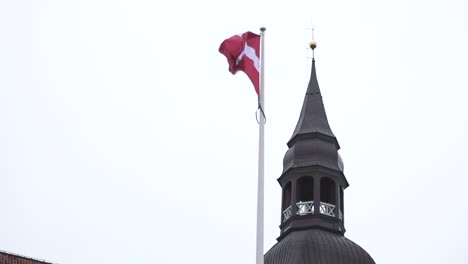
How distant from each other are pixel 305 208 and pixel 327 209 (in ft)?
4.47

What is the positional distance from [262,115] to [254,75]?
4.80ft

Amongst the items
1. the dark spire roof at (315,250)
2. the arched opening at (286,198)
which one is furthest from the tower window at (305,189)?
the dark spire roof at (315,250)

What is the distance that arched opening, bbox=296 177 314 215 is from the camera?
69062 millimetres

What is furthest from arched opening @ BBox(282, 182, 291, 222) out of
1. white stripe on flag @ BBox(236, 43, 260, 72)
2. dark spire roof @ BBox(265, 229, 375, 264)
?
white stripe on flag @ BBox(236, 43, 260, 72)

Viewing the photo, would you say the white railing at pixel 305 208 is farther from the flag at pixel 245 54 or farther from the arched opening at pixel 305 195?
the flag at pixel 245 54

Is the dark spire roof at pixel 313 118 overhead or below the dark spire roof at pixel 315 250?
overhead

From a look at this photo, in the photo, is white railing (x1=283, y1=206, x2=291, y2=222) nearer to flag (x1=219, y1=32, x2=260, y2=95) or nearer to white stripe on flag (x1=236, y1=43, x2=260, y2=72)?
flag (x1=219, y1=32, x2=260, y2=95)

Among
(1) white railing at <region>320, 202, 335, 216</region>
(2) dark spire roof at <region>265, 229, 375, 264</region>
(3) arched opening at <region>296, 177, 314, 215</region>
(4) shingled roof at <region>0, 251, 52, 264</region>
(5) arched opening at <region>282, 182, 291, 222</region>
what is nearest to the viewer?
(4) shingled roof at <region>0, 251, 52, 264</region>

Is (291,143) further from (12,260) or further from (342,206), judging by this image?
(12,260)

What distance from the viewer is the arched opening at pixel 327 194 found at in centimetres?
6925

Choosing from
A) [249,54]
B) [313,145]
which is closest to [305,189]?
[313,145]

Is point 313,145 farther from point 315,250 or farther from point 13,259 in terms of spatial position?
point 13,259

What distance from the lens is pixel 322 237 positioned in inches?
2591

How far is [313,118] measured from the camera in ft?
245
